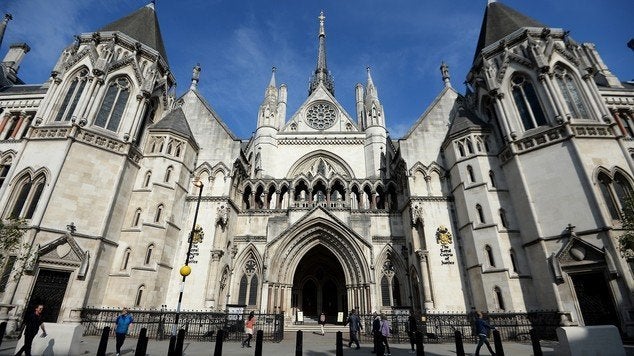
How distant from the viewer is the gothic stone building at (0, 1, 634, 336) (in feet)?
49.9

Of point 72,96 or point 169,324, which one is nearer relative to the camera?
point 169,324

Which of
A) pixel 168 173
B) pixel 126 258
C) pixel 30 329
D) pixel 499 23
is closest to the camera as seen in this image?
pixel 30 329

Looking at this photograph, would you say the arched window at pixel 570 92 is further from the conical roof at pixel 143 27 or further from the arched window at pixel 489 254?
the conical roof at pixel 143 27

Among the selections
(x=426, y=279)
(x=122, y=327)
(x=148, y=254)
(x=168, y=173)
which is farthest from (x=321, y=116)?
(x=122, y=327)

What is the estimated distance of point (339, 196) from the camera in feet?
82.5

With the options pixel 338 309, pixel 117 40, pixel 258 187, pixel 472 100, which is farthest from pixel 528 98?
pixel 117 40

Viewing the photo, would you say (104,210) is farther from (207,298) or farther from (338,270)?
(338,270)

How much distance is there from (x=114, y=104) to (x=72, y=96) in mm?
2150

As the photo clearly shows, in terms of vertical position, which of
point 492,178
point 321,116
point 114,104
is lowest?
point 492,178

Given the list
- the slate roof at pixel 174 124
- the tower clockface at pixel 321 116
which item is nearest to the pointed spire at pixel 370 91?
the tower clockface at pixel 321 116

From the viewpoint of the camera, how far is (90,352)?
10.4 meters

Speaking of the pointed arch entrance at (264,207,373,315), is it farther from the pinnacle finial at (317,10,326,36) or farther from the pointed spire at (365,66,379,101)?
the pinnacle finial at (317,10,326,36)

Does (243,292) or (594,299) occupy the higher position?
(243,292)

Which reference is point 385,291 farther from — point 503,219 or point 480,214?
point 503,219
